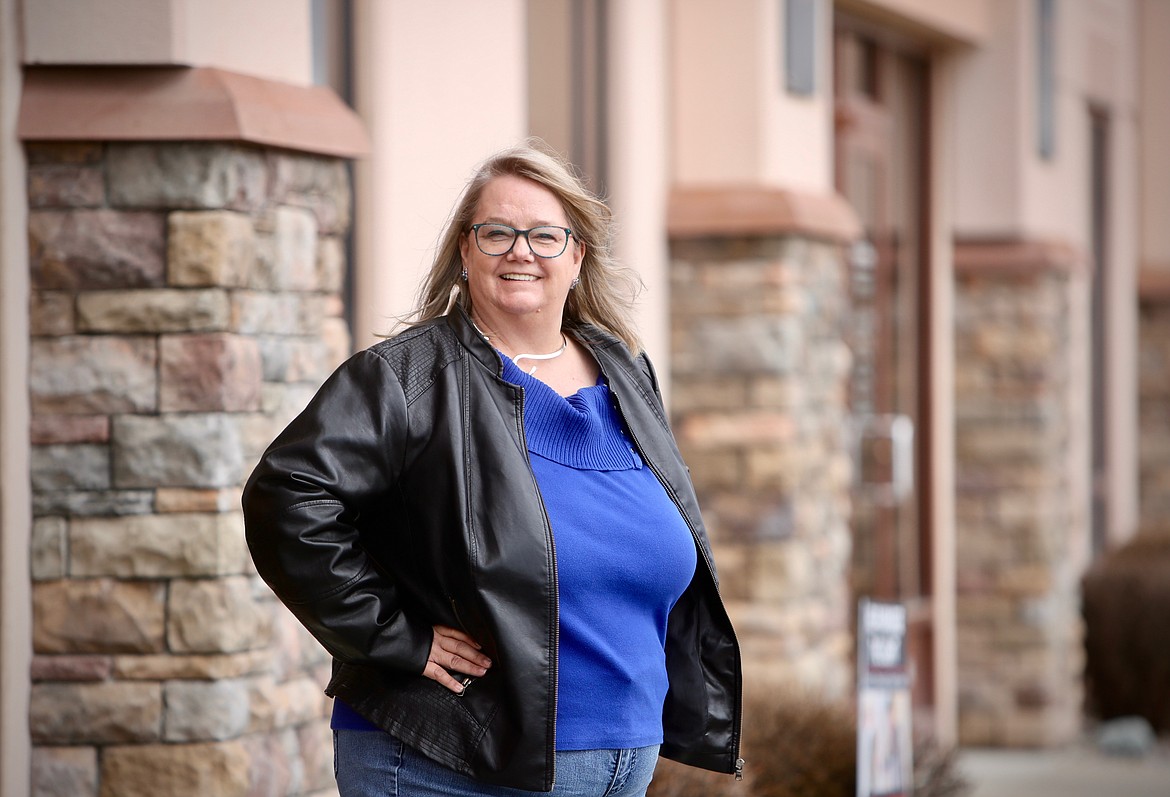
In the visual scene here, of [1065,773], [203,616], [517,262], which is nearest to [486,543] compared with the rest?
[517,262]

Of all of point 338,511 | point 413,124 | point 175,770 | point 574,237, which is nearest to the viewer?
point 338,511

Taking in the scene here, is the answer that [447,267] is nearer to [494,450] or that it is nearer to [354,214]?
[494,450]

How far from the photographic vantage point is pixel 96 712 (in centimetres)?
392

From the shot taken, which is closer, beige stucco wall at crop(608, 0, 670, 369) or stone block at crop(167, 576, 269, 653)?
stone block at crop(167, 576, 269, 653)

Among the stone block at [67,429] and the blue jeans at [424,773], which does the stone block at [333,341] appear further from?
the blue jeans at [424,773]

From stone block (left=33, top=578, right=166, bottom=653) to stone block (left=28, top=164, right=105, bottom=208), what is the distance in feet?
2.98

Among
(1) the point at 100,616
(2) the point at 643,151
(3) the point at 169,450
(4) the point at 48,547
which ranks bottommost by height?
(1) the point at 100,616

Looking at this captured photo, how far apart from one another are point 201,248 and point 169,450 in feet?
1.60

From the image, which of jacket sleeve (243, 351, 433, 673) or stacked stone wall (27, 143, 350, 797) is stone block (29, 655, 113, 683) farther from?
jacket sleeve (243, 351, 433, 673)

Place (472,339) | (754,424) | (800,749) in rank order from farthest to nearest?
(754,424)
(800,749)
(472,339)

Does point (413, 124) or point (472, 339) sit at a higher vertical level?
point (413, 124)

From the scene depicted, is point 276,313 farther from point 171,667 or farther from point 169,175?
point 171,667

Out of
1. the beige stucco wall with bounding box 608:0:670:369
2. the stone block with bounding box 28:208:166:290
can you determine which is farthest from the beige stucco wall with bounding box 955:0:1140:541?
the stone block with bounding box 28:208:166:290

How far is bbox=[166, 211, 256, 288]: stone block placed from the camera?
12.8ft
